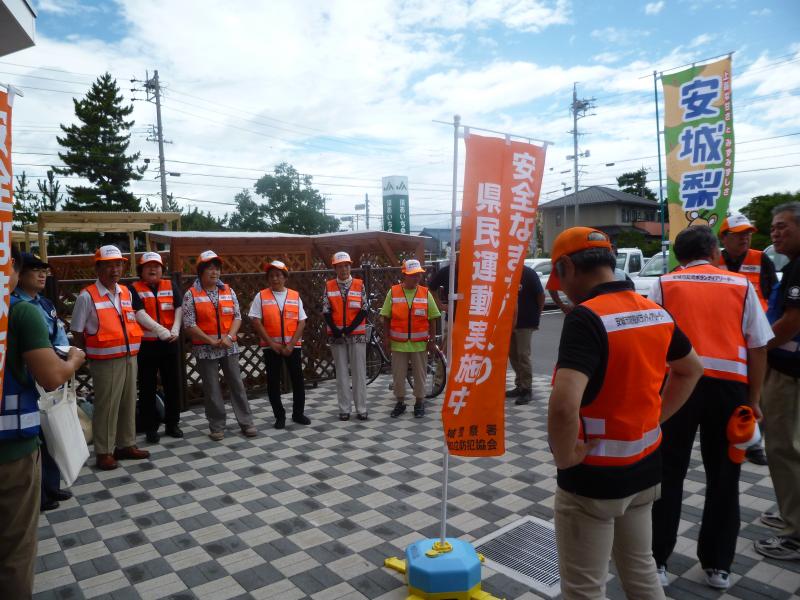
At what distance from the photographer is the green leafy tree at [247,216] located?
41.1 metres

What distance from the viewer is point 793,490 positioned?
3.05 meters

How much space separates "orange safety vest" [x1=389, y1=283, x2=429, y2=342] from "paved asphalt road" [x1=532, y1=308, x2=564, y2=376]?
3.08 metres

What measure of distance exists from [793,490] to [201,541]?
11.6 feet

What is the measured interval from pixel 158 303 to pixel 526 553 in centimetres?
409

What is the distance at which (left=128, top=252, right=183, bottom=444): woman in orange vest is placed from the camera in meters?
5.27

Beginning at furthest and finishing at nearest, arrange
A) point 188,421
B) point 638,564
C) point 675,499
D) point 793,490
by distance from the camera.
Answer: point 188,421, point 793,490, point 675,499, point 638,564

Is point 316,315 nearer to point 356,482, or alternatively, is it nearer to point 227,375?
point 227,375

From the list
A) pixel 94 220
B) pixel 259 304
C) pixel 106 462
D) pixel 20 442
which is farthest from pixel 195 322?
pixel 94 220

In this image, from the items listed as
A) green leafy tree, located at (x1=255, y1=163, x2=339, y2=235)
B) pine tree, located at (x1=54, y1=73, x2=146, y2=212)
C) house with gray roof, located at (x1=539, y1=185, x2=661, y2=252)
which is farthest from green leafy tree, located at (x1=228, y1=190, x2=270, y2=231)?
house with gray roof, located at (x1=539, y1=185, x2=661, y2=252)

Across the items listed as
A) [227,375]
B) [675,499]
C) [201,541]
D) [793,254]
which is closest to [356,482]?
[201,541]

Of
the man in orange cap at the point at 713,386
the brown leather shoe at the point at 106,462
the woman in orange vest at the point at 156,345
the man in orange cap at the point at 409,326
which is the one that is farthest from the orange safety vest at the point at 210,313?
the man in orange cap at the point at 713,386

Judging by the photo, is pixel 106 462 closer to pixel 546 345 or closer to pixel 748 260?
pixel 748 260

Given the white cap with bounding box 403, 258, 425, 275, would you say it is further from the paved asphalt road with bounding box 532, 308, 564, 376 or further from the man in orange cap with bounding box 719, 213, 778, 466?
the paved asphalt road with bounding box 532, 308, 564, 376

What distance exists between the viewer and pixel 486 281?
2.59 m
